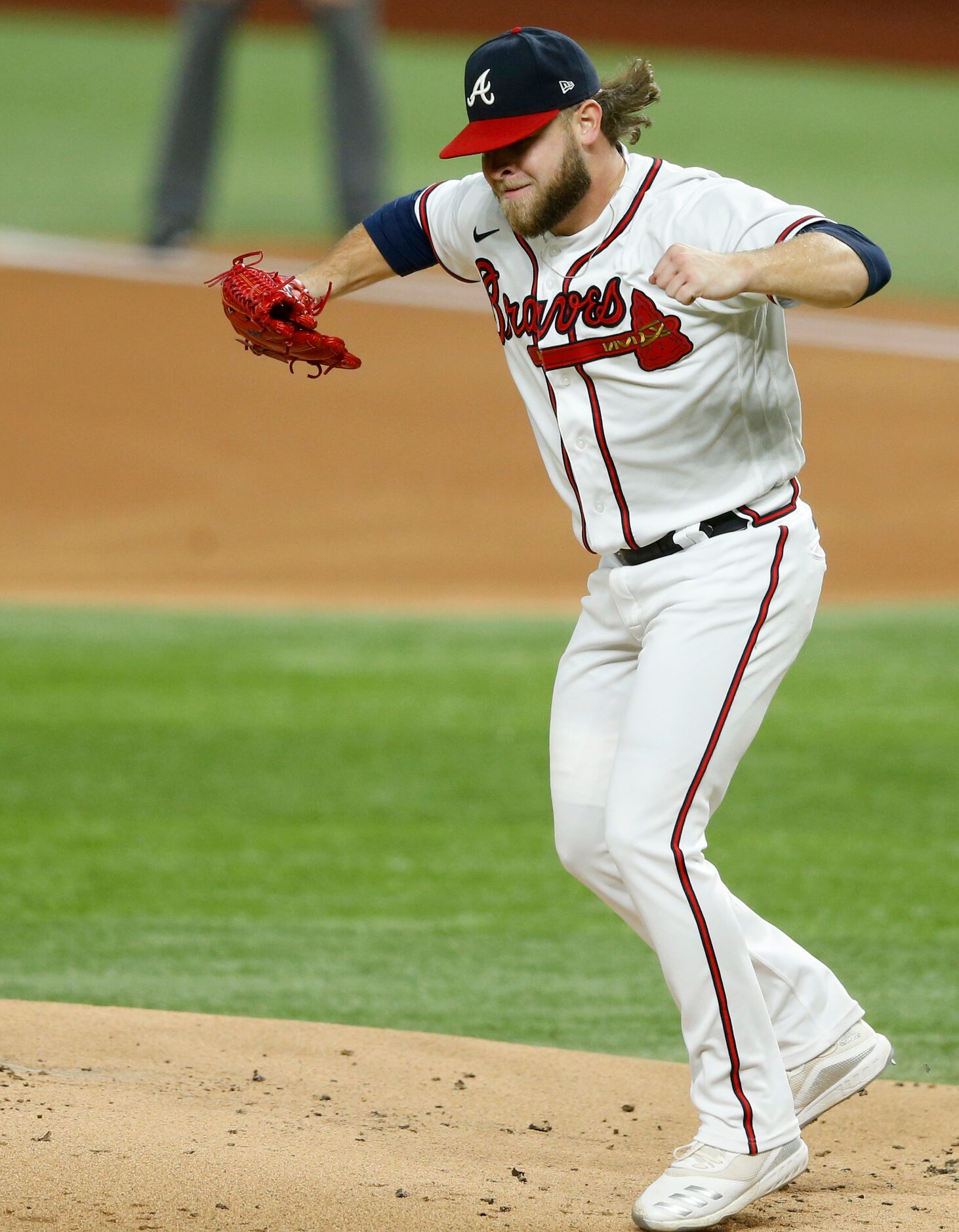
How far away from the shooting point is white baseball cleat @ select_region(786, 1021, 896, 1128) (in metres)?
3.98

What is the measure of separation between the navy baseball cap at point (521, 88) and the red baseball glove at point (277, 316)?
50 centimetres

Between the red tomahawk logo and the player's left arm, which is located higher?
the player's left arm

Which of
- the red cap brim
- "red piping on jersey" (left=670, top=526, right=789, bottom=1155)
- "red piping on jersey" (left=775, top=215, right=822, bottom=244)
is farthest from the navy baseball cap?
"red piping on jersey" (left=670, top=526, right=789, bottom=1155)

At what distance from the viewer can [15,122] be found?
2283 centimetres

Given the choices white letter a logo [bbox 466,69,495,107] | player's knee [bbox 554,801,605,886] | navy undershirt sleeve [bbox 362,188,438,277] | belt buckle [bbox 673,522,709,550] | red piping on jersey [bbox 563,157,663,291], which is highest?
white letter a logo [bbox 466,69,495,107]

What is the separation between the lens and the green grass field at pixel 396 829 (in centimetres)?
525

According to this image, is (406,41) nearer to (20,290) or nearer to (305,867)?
(20,290)

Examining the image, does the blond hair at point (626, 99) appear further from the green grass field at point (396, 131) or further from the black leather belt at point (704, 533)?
the green grass field at point (396, 131)

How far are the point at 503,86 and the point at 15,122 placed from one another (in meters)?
20.5

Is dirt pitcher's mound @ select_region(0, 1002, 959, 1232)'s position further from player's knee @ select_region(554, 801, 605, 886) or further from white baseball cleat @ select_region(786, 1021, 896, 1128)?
player's knee @ select_region(554, 801, 605, 886)

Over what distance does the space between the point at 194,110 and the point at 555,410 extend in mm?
10746

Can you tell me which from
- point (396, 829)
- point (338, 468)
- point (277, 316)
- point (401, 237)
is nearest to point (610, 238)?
point (401, 237)

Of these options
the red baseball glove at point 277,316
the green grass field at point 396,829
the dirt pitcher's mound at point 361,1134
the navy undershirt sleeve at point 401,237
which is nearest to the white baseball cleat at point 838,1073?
the dirt pitcher's mound at point 361,1134

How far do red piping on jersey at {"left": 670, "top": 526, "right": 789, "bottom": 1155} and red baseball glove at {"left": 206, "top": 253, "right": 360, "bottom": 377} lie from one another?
3.46 feet
